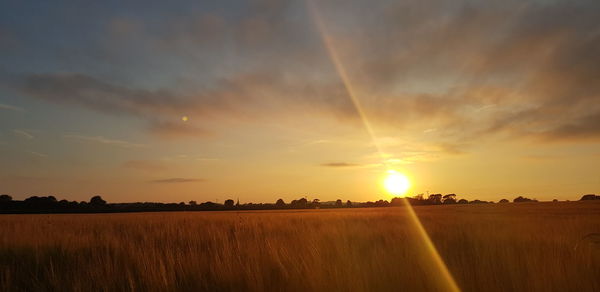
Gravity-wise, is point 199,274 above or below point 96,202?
below

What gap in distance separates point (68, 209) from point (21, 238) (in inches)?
1882

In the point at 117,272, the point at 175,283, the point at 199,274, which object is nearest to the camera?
the point at 175,283

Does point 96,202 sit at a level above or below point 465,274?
above

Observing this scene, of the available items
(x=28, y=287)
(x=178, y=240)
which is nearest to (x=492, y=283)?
(x=28, y=287)

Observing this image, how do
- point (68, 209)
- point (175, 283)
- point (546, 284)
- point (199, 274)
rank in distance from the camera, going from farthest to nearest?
point (68, 209) → point (199, 274) → point (175, 283) → point (546, 284)

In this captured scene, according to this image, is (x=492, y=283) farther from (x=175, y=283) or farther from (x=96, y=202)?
(x=96, y=202)

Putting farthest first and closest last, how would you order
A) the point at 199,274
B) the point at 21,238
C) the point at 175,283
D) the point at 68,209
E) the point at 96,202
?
the point at 96,202 < the point at 68,209 < the point at 21,238 < the point at 199,274 < the point at 175,283

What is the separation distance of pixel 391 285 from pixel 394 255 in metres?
1.35

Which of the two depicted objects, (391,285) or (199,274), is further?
(199,274)

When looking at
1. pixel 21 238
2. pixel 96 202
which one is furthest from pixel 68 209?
pixel 21 238

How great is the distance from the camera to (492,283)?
350cm

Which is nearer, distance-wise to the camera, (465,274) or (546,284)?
(546,284)

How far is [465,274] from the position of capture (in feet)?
12.7

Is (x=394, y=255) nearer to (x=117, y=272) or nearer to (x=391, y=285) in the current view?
(x=391, y=285)
